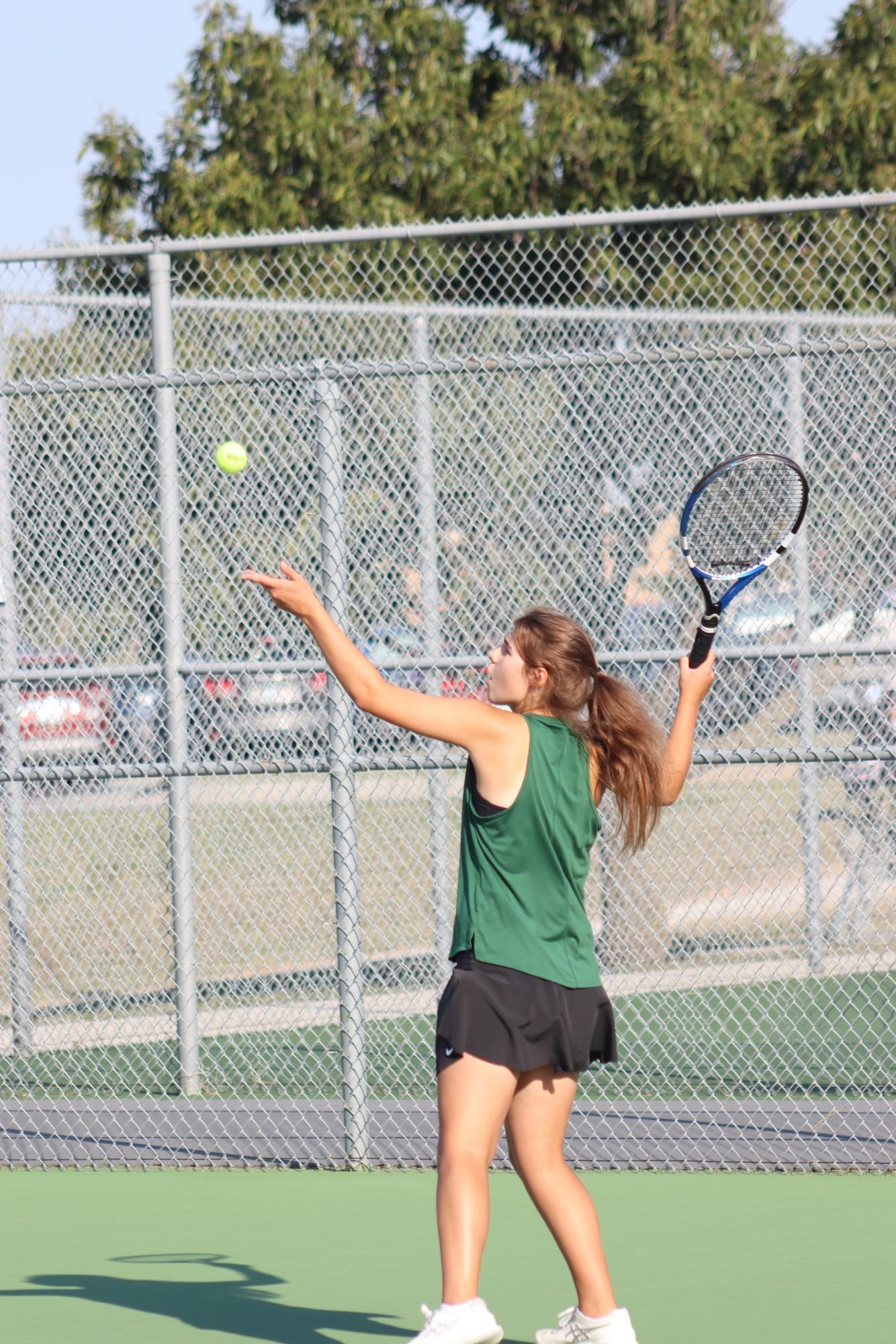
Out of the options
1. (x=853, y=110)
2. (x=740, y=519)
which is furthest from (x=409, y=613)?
(x=740, y=519)

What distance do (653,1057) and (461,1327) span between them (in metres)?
3.75

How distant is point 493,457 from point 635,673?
45.5 inches

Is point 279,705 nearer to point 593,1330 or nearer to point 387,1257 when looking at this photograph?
point 387,1257

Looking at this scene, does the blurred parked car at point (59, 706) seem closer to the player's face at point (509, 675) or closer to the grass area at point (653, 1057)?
the grass area at point (653, 1057)

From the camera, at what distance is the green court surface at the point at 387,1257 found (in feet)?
14.1

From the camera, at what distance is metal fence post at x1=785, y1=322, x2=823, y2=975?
26.4 feet

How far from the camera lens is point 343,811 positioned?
234 inches

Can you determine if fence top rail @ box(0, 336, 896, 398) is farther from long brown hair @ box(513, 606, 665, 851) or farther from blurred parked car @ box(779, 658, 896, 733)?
blurred parked car @ box(779, 658, 896, 733)

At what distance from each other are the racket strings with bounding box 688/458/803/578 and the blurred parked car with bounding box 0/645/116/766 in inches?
129

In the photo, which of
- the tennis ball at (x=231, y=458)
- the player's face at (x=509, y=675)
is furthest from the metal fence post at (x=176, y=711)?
the player's face at (x=509, y=675)

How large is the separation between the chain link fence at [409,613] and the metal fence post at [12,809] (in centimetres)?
2

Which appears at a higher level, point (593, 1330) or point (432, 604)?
point (432, 604)

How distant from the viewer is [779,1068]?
7.05 m

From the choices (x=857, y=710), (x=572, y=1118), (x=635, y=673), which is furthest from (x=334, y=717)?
(x=857, y=710)
